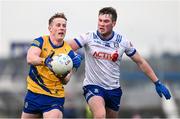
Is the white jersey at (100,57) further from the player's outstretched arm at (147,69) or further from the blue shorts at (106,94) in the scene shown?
the player's outstretched arm at (147,69)

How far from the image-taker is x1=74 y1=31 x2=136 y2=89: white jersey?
45.2ft

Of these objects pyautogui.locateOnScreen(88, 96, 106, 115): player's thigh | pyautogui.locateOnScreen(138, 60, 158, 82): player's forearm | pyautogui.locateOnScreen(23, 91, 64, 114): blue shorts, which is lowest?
pyautogui.locateOnScreen(88, 96, 106, 115): player's thigh

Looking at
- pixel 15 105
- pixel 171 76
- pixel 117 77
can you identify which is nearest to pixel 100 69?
pixel 117 77

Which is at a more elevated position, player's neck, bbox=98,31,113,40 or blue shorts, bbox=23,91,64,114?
player's neck, bbox=98,31,113,40

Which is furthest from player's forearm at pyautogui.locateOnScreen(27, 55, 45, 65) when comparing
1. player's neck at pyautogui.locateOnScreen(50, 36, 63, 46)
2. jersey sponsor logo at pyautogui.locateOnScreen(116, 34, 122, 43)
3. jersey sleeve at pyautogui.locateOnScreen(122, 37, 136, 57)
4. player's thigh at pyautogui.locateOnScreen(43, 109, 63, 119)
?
jersey sleeve at pyautogui.locateOnScreen(122, 37, 136, 57)

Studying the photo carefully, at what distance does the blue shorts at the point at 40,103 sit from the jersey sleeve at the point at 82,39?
1.43 metres

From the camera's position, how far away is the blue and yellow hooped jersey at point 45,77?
489 inches

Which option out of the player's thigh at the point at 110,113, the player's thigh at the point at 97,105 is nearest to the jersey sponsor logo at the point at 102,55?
the player's thigh at the point at 97,105

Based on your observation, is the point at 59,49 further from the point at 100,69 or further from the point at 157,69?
the point at 157,69

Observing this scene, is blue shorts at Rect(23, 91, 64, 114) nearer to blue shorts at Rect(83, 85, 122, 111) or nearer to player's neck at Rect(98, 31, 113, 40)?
blue shorts at Rect(83, 85, 122, 111)

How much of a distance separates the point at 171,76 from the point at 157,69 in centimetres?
345

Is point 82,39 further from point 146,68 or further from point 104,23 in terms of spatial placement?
point 146,68

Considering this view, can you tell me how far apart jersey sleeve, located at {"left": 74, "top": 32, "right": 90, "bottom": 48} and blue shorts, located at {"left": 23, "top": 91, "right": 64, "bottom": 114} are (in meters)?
1.43

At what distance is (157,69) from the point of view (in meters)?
37.7
